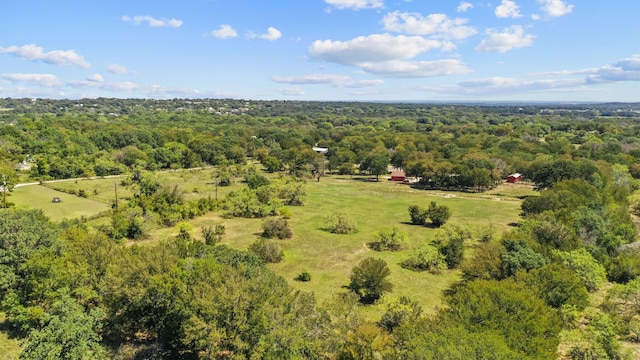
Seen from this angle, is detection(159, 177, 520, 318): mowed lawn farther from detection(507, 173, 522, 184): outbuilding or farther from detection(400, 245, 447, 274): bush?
detection(507, 173, 522, 184): outbuilding

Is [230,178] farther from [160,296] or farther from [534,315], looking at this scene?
→ [534,315]

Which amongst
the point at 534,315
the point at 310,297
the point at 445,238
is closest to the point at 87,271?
the point at 310,297

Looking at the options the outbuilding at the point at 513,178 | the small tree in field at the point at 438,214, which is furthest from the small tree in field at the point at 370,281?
the outbuilding at the point at 513,178

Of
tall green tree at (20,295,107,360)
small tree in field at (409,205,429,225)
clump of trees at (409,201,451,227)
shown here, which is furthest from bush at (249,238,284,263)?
clump of trees at (409,201,451,227)

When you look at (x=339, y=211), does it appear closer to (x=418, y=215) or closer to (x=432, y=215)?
(x=418, y=215)

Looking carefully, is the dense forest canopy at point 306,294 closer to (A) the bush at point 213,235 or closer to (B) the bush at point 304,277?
(B) the bush at point 304,277

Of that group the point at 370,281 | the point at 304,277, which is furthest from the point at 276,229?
the point at 370,281
